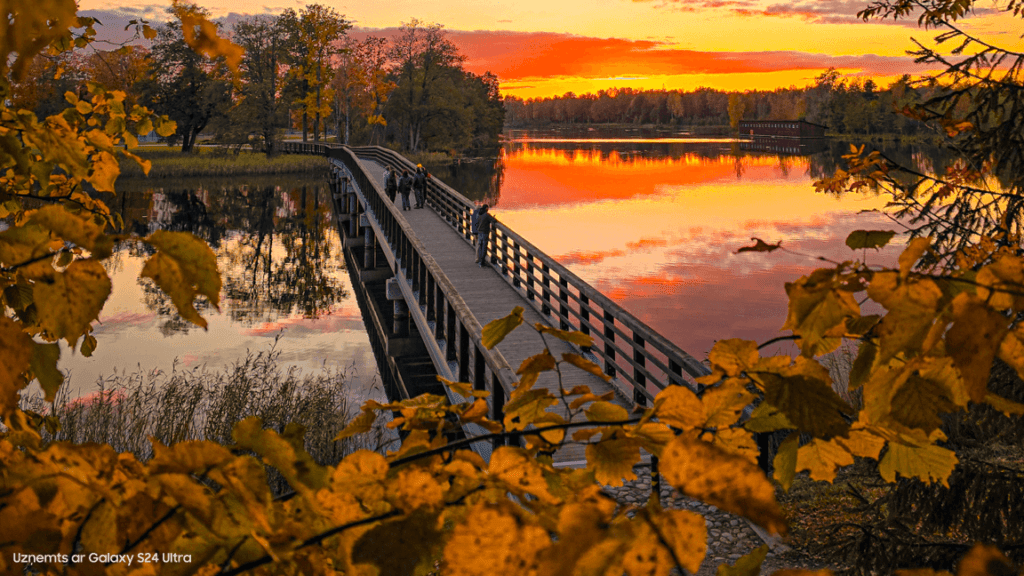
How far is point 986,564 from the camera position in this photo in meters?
0.78

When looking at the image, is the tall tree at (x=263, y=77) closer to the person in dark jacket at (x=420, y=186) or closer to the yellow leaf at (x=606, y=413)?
the person in dark jacket at (x=420, y=186)

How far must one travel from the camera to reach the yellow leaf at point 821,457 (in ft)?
5.40

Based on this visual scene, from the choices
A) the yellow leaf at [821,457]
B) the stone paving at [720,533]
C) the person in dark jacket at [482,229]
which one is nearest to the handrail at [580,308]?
the person in dark jacket at [482,229]

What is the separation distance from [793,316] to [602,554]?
0.54 metres

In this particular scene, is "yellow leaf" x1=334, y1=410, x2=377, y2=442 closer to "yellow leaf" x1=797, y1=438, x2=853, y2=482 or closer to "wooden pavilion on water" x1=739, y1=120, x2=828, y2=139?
"yellow leaf" x1=797, y1=438, x2=853, y2=482

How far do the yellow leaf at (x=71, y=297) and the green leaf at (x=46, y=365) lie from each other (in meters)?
0.18

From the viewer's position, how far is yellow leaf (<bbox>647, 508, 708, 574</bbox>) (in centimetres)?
97

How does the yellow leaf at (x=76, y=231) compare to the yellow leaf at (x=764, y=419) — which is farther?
the yellow leaf at (x=764, y=419)

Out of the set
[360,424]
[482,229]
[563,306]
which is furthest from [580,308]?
[360,424]

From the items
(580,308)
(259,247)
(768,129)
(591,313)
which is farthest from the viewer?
(768,129)

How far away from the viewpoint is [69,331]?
1177 millimetres

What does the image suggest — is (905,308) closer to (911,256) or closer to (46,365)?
(911,256)

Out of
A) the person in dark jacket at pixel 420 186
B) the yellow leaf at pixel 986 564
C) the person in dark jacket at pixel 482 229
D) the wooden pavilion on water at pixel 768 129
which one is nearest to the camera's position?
the yellow leaf at pixel 986 564

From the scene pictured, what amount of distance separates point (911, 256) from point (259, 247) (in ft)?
121
